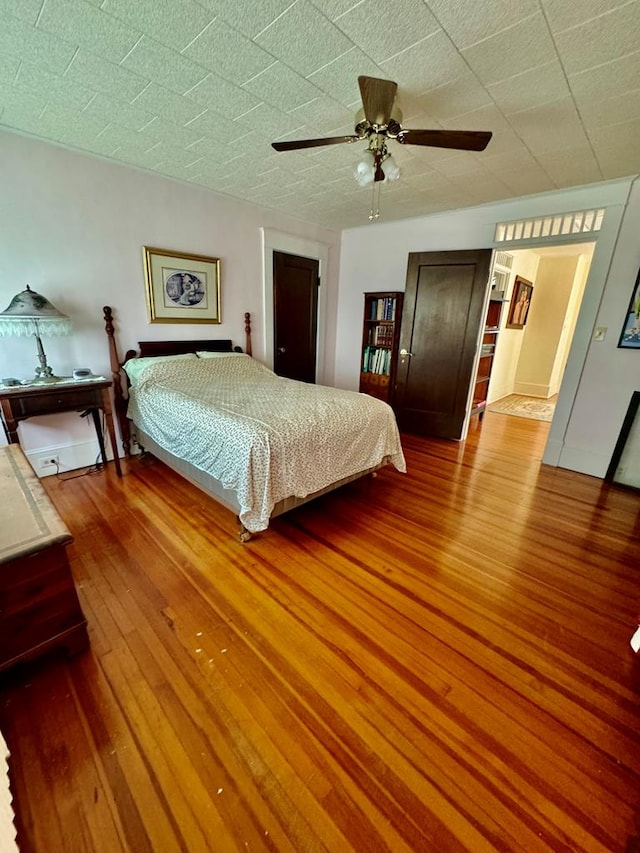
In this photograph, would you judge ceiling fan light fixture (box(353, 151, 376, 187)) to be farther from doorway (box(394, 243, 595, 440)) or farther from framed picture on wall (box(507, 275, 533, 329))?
framed picture on wall (box(507, 275, 533, 329))

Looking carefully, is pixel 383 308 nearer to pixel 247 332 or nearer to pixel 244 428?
pixel 247 332

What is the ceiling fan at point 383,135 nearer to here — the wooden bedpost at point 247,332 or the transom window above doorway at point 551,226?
the transom window above doorway at point 551,226

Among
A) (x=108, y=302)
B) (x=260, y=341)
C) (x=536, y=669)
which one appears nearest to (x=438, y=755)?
(x=536, y=669)

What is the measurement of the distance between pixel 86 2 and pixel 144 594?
8.16ft

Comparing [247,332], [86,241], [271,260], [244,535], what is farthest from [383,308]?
[244,535]

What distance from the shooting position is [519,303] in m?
5.55

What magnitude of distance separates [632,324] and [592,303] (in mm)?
341

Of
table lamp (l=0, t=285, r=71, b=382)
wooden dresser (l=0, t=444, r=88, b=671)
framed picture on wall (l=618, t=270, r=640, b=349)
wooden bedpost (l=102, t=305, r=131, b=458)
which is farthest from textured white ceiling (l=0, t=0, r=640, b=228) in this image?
wooden dresser (l=0, t=444, r=88, b=671)

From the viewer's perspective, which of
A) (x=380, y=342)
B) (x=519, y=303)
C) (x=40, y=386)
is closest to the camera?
(x=40, y=386)

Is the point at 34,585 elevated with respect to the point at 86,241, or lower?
lower

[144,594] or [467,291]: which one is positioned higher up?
[467,291]

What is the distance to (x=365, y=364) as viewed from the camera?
4.64 meters

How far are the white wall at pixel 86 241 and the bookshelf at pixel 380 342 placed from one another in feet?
5.95

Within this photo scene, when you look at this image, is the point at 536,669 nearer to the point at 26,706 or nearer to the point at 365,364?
the point at 26,706
